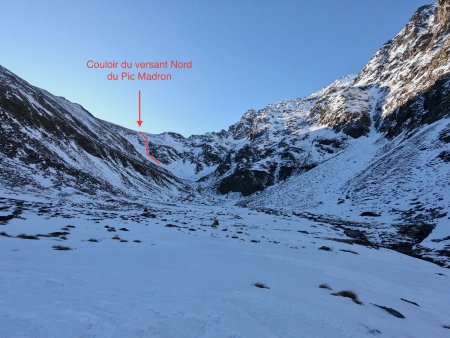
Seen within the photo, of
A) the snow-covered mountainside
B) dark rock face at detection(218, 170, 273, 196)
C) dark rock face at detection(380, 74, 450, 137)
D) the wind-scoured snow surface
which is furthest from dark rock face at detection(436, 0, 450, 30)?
the snow-covered mountainside

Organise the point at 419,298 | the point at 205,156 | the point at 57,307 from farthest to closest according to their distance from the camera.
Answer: the point at 205,156 < the point at 419,298 < the point at 57,307

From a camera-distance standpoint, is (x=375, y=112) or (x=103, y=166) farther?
(x=375, y=112)

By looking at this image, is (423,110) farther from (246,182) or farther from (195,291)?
(195,291)

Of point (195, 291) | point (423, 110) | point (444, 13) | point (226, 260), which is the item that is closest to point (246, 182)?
point (423, 110)

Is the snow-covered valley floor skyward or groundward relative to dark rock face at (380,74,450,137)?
groundward

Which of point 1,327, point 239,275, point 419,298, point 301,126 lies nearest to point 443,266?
point 419,298

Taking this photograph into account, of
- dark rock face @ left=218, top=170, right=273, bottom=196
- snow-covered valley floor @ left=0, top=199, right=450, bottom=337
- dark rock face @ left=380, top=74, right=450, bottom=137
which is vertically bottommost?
snow-covered valley floor @ left=0, top=199, right=450, bottom=337

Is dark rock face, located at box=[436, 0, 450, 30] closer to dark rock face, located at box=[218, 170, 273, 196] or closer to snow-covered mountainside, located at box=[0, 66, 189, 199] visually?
dark rock face, located at box=[218, 170, 273, 196]

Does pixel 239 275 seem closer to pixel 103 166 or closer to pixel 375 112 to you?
pixel 103 166

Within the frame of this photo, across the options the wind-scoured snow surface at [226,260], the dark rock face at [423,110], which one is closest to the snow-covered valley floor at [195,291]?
the wind-scoured snow surface at [226,260]
